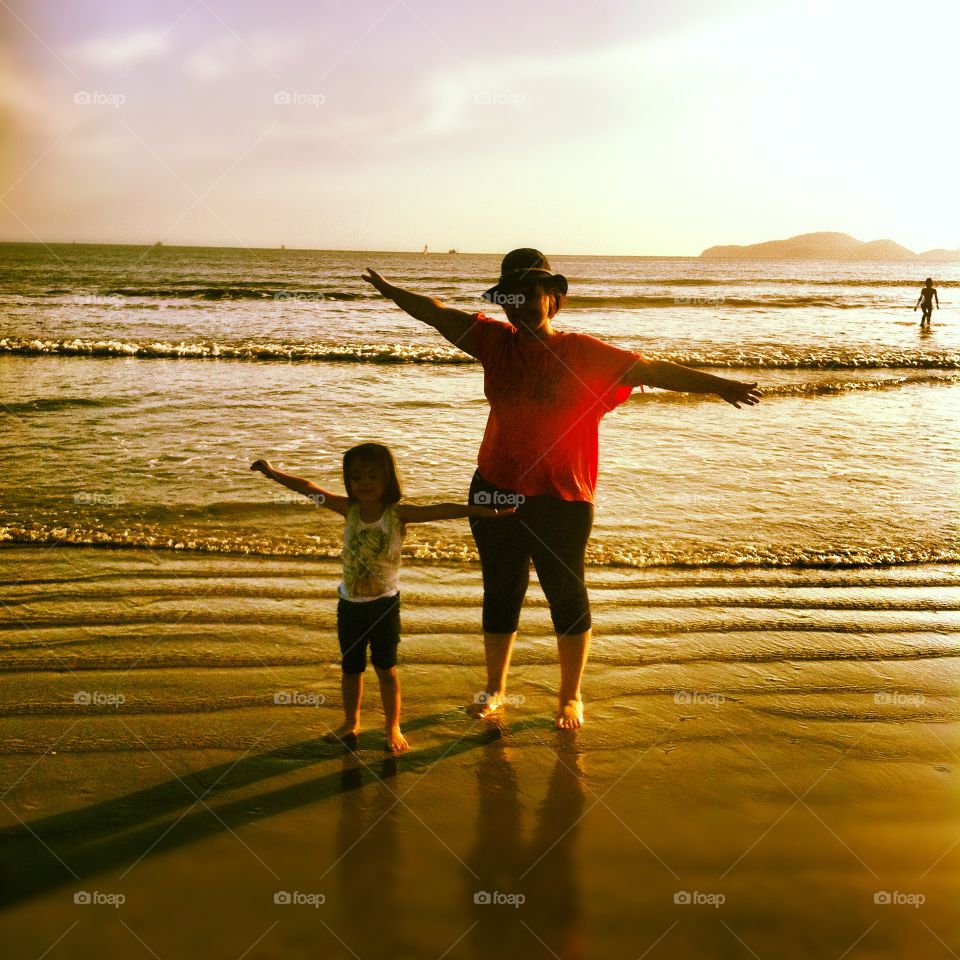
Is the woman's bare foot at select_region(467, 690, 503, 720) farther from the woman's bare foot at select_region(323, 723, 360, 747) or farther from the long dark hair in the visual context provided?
the long dark hair

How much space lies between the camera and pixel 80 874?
2.42 meters

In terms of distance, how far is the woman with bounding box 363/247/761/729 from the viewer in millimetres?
3166

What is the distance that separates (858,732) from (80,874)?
2976 millimetres

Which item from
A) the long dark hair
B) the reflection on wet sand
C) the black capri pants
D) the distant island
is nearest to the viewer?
the reflection on wet sand

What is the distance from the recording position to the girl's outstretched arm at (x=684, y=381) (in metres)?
3.07

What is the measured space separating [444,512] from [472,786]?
3.37 feet

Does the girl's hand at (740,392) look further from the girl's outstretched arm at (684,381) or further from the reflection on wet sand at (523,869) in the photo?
the reflection on wet sand at (523,869)

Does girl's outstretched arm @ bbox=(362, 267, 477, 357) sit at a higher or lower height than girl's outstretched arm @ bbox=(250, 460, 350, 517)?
higher

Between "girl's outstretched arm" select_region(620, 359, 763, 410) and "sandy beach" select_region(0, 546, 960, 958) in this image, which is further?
"girl's outstretched arm" select_region(620, 359, 763, 410)

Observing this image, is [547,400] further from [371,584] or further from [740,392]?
[371,584]

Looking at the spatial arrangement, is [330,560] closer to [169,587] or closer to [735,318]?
[169,587]

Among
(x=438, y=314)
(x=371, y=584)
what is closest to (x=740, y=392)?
(x=438, y=314)

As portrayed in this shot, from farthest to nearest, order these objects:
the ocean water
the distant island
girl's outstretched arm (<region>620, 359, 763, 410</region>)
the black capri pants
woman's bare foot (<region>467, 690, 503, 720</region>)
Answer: the distant island → the ocean water → woman's bare foot (<region>467, 690, 503, 720</region>) → the black capri pants → girl's outstretched arm (<region>620, 359, 763, 410</region>)

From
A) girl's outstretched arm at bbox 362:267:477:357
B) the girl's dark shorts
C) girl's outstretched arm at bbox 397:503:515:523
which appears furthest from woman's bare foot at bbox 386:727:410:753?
girl's outstretched arm at bbox 362:267:477:357
